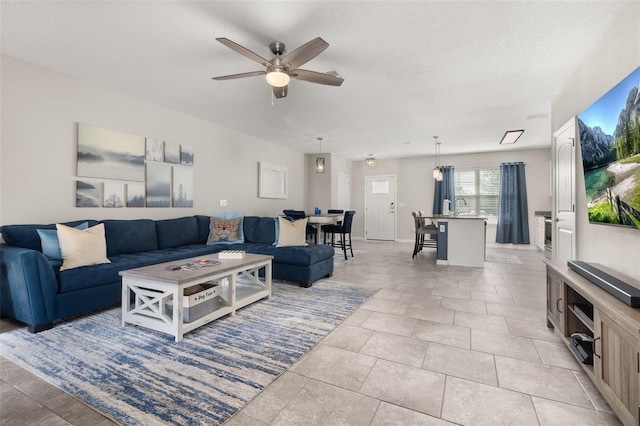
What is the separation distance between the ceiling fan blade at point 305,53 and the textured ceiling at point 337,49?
0.25 m

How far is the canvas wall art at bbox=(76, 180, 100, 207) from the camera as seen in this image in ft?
11.1

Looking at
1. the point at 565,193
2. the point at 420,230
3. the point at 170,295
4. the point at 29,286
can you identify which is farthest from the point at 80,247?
the point at 420,230

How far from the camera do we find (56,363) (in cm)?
195

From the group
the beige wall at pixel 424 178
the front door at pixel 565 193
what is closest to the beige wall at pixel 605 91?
the front door at pixel 565 193

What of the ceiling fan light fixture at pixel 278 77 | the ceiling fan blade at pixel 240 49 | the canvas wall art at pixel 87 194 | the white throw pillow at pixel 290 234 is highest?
the ceiling fan blade at pixel 240 49

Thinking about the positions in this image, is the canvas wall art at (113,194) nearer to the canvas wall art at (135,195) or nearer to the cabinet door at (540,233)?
the canvas wall art at (135,195)

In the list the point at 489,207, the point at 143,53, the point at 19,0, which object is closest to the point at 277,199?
the point at 143,53

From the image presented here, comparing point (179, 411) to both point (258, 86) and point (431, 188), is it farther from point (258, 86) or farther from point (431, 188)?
point (431, 188)

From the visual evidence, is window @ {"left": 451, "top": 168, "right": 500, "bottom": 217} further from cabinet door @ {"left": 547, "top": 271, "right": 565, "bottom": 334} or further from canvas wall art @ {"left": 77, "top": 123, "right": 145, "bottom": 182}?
canvas wall art @ {"left": 77, "top": 123, "right": 145, "bottom": 182}

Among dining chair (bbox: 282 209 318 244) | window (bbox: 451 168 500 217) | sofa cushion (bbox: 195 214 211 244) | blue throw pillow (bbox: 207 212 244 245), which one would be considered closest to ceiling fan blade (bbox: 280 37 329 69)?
blue throw pillow (bbox: 207 212 244 245)

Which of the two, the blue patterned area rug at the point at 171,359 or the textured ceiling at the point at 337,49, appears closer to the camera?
the blue patterned area rug at the point at 171,359

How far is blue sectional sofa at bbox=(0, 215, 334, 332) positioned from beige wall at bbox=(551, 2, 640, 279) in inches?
109

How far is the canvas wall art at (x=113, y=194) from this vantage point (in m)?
3.63

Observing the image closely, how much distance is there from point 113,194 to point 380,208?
22.1ft
